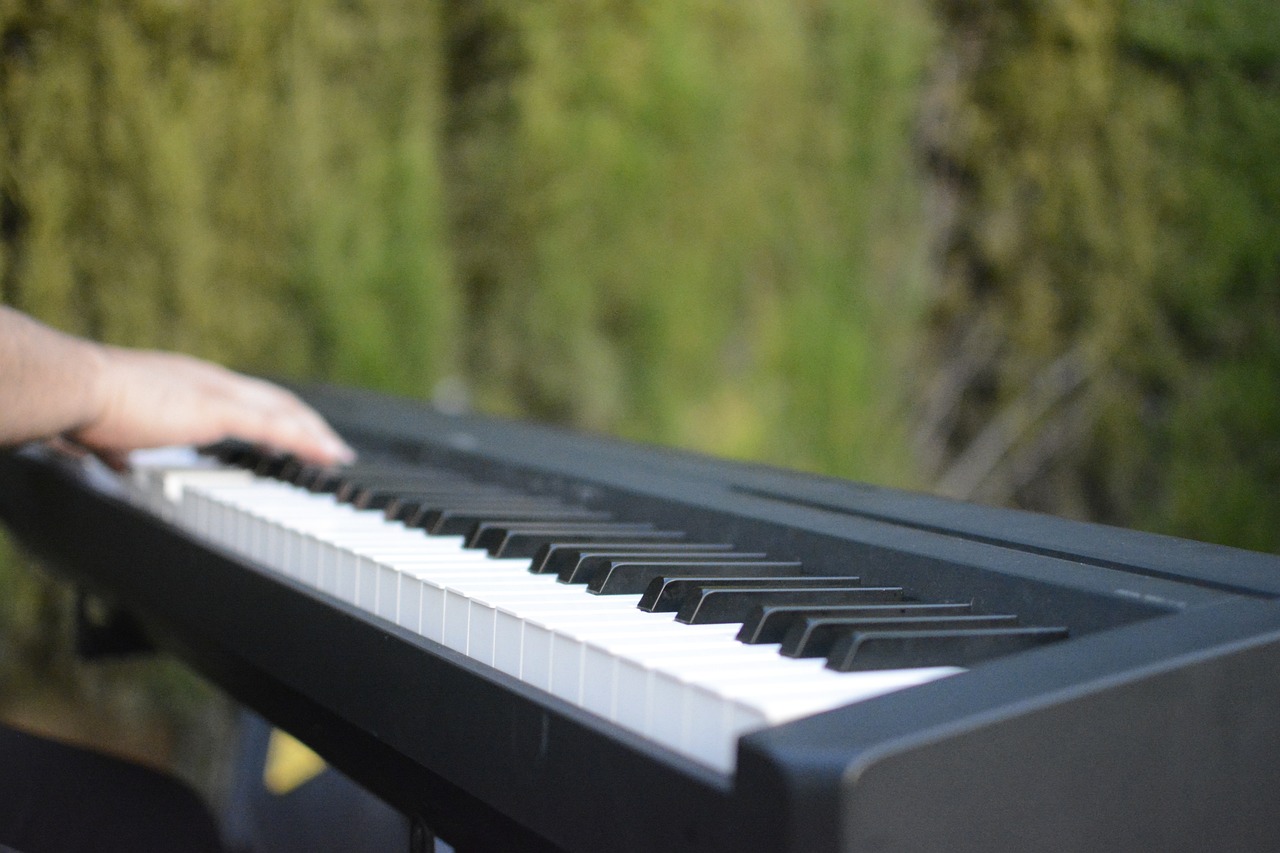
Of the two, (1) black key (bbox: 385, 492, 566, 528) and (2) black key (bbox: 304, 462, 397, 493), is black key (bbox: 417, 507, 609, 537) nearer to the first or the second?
(1) black key (bbox: 385, 492, 566, 528)

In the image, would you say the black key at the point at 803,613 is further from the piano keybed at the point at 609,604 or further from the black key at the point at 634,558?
the black key at the point at 634,558

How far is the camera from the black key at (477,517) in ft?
3.74

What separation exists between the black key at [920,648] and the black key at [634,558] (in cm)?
25

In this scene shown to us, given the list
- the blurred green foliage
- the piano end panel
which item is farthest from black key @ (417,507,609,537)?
the blurred green foliage

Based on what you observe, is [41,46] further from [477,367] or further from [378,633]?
[378,633]

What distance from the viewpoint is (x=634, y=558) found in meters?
0.95

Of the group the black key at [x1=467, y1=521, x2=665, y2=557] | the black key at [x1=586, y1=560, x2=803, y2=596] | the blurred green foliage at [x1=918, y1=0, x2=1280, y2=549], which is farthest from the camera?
the blurred green foliage at [x1=918, y1=0, x2=1280, y2=549]

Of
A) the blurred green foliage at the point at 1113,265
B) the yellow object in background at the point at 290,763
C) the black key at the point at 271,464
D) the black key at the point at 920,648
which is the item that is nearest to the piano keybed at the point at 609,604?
the black key at the point at 920,648

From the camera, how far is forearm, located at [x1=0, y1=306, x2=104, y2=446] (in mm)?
1304

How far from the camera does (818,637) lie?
0.71m

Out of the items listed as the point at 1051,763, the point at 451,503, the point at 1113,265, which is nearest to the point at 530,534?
the point at 451,503

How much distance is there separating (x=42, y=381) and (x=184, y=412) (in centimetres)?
16

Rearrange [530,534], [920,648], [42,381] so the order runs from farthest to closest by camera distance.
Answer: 1. [42,381]
2. [530,534]
3. [920,648]

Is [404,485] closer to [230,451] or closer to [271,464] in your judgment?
[271,464]
